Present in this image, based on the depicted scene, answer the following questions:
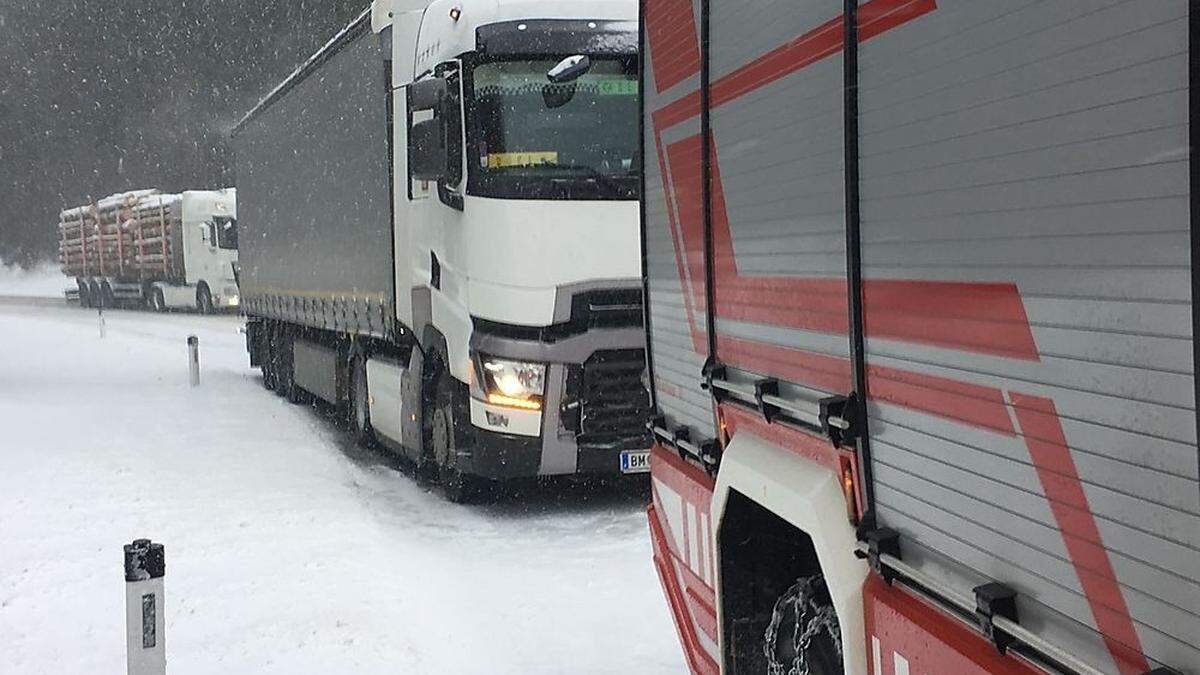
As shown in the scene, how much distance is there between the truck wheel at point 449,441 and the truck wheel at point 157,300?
37.9 meters

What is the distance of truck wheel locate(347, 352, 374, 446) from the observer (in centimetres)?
1250

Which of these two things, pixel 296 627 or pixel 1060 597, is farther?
pixel 296 627

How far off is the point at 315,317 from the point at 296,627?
8608 millimetres

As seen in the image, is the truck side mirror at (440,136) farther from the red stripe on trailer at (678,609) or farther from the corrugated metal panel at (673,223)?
the red stripe on trailer at (678,609)

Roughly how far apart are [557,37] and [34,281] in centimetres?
7475

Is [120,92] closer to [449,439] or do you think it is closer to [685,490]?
[449,439]

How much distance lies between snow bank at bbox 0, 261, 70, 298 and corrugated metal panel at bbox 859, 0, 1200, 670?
69663 mm

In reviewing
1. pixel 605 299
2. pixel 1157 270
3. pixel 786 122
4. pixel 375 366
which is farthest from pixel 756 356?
pixel 375 366

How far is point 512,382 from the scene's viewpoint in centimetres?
890

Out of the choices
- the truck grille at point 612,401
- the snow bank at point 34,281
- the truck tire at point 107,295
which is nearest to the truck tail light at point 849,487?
the truck grille at point 612,401

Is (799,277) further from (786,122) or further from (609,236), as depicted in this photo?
(609,236)

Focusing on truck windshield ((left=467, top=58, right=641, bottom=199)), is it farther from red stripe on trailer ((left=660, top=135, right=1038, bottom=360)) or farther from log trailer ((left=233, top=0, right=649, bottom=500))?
red stripe on trailer ((left=660, top=135, right=1038, bottom=360))

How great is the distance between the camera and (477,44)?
895 centimetres

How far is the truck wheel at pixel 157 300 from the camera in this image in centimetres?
4569
